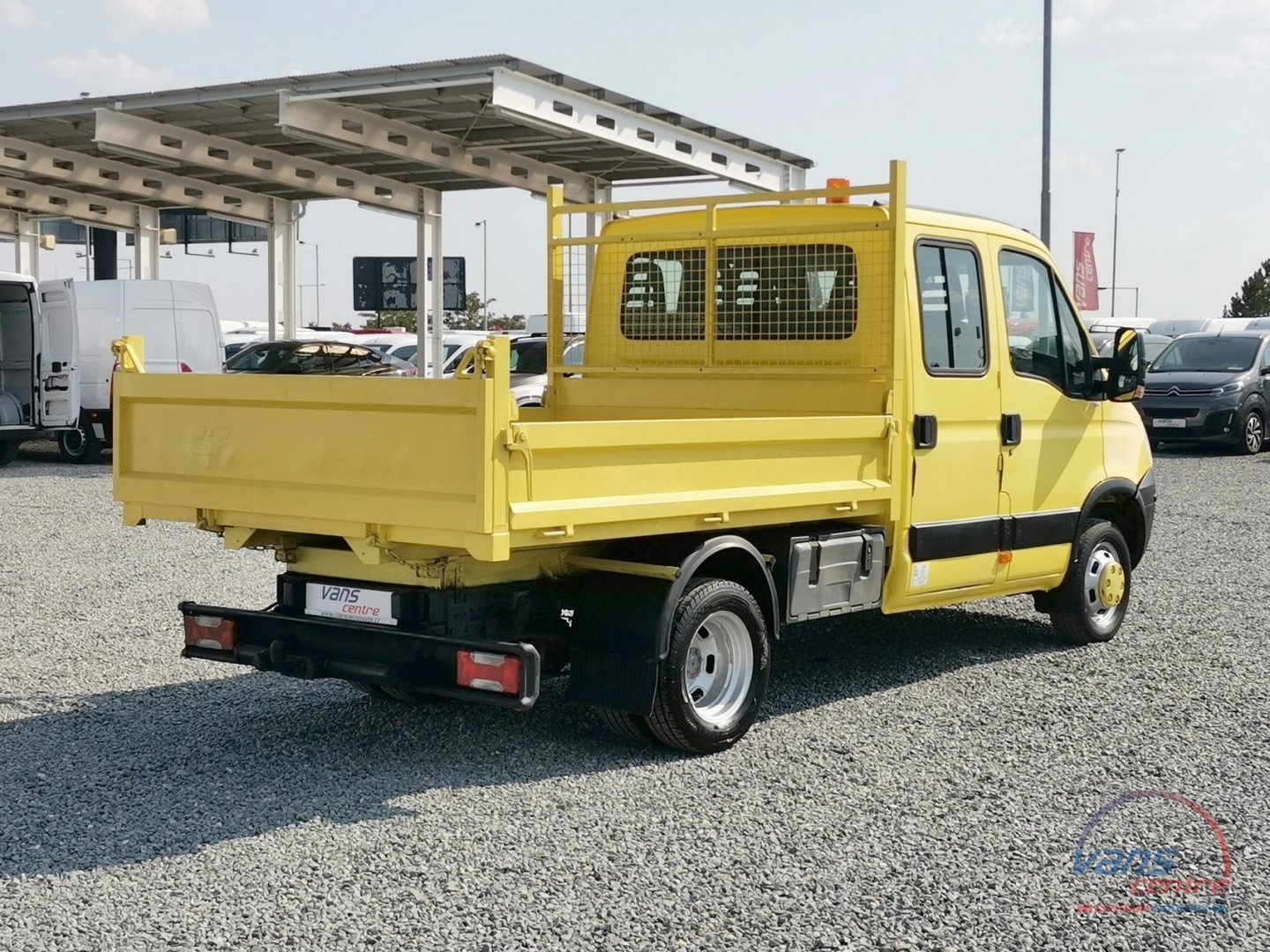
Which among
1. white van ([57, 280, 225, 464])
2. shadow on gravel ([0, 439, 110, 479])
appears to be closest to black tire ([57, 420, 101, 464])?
white van ([57, 280, 225, 464])

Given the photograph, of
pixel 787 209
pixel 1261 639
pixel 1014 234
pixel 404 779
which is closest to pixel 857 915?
pixel 404 779

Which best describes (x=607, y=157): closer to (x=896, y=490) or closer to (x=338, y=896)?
(x=896, y=490)

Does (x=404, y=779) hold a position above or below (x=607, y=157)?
below

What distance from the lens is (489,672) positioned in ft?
18.3

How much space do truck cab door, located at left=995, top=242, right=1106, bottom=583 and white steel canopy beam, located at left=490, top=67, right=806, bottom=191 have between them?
8.51 meters

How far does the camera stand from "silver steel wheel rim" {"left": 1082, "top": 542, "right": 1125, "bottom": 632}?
28.1 feet

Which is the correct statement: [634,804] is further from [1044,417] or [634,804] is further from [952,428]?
[1044,417]

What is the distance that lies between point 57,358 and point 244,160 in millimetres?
4149

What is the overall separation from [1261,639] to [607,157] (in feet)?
42.2

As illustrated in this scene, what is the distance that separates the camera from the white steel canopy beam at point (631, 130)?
1577 cm

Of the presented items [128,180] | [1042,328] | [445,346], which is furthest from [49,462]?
[1042,328]

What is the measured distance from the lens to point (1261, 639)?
889 cm

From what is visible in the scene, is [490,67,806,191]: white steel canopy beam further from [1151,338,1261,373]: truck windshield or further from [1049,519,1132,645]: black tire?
[1049,519,1132,645]: black tire

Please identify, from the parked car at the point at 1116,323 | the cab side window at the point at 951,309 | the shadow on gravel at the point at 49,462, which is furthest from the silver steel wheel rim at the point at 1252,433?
the cab side window at the point at 951,309
